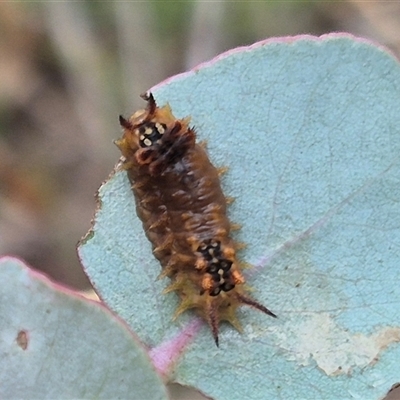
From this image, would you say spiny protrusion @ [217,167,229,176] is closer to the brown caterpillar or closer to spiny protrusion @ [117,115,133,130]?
the brown caterpillar

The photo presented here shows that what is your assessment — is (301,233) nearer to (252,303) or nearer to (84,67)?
(252,303)

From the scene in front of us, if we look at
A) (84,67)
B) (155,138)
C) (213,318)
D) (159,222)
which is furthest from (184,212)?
(84,67)

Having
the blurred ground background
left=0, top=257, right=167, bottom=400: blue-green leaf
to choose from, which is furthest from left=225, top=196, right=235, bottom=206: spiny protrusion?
the blurred ground background

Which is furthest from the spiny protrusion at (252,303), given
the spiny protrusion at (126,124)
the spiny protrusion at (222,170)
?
the spiny protrusion at (126,124)

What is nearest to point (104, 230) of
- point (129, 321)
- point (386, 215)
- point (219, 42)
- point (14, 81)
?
point (129, 321)

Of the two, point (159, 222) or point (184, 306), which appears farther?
point (159, 222)
